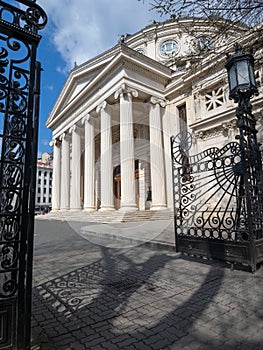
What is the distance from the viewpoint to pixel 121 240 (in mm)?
7359

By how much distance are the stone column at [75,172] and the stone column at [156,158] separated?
760 cm

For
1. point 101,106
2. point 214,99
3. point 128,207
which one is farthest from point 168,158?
point 101,106

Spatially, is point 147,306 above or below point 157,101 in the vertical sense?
below

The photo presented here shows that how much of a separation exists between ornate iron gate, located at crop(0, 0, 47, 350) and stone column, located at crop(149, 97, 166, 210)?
14167 millimetres

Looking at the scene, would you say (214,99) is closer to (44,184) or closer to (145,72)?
(145,72)

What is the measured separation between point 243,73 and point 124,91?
1225cm

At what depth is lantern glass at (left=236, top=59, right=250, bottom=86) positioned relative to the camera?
4.23 metres

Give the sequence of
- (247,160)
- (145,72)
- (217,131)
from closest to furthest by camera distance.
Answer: (247,160) → (217,131) → (145,72)

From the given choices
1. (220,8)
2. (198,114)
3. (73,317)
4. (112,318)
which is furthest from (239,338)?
(198,114)

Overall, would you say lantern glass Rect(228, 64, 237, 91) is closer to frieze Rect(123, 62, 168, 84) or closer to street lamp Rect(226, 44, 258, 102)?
street lamp Rect(226, 44, 258, 102)

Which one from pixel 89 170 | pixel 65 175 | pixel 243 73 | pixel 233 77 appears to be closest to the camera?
pixel 243 73

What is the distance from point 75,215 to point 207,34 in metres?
16.2

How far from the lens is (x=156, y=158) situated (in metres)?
16.5

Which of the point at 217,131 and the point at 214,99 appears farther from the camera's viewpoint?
the point at 214,99
